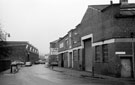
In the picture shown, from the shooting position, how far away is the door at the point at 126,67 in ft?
92.9

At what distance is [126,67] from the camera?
93.3 feet

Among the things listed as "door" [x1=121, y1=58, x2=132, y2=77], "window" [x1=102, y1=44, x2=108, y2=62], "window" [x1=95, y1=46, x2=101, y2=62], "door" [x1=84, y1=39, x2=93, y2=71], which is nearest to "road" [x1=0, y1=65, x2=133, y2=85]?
"door" [x1=121, y1=58, x2=132, y2=77]

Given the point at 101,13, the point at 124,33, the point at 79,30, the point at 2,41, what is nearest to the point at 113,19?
the point at 124,33

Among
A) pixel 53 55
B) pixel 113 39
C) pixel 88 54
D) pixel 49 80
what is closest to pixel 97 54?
pixel 88 54

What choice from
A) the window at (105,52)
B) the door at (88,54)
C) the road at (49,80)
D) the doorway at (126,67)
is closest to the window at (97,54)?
the window at (105,52)

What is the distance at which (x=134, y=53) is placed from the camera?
2773 cm

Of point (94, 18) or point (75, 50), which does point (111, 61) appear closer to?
point (94, 18)

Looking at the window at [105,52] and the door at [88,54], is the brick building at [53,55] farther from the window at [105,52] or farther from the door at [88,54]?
the window at [105,52]

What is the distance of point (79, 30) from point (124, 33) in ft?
57.2

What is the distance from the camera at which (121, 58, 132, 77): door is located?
28312 mm

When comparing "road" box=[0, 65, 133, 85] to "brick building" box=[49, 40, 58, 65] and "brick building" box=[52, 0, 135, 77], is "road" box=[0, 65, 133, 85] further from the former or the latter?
"brick building" box=[49, 40, 58, 65]

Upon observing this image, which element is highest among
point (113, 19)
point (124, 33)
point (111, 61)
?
point (113, 19)

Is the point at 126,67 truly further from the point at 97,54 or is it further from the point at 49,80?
the point at 49,80

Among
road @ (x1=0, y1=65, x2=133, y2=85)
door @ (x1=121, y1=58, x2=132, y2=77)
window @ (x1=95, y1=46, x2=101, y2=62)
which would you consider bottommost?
road @ (x1=0, y1=65, x2=133, y2=85)
